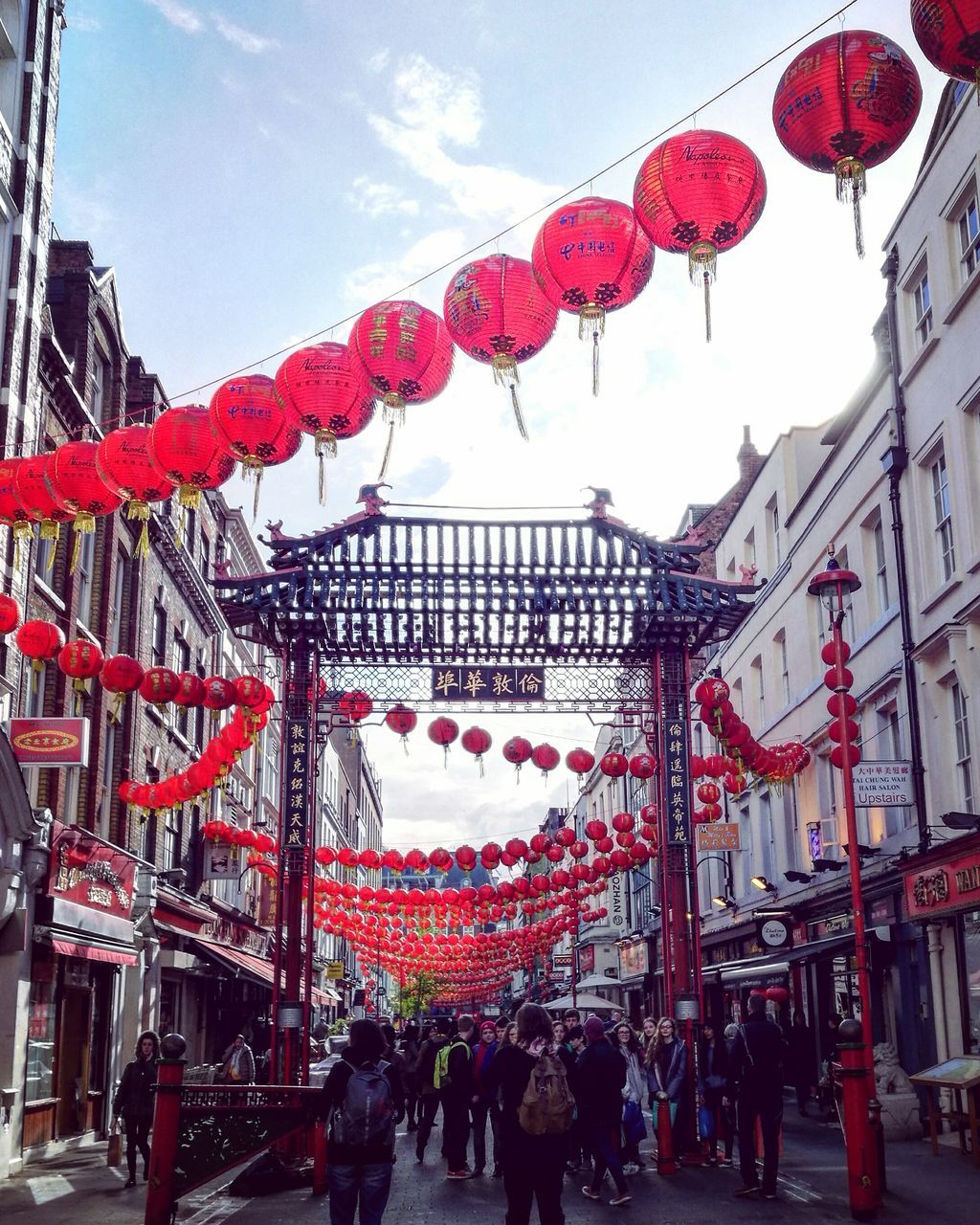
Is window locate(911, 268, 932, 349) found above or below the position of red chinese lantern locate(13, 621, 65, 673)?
above

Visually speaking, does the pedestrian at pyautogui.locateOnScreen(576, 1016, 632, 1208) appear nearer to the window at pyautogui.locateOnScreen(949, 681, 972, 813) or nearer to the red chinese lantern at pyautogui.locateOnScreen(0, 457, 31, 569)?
the red chinese lantern at pyautogui.locateOnScreen(0, 457, 31, 569)

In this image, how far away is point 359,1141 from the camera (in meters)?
8.16

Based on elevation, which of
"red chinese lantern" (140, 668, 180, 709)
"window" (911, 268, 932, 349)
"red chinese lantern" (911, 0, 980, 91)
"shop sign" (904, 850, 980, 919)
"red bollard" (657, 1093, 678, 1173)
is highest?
"window" (911, 268, 932, 349)

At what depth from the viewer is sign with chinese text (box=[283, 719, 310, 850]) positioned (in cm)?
1609

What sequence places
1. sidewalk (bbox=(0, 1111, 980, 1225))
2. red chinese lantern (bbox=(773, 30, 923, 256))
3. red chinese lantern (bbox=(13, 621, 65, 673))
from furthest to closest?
red chinese lantern (bbox=(13, 621, 65, 673)) → sidewalk (bbox=(0, 1111, 980, 1225)) → red chinese lantern (bbox=(773, 30, 923, 256))

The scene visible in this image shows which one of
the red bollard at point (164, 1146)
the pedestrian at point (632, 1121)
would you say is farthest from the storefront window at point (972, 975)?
the red bollard at point (164, 1146)

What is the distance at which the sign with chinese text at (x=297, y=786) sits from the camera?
52.8 ft

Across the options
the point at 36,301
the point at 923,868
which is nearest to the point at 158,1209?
the point at 923,868

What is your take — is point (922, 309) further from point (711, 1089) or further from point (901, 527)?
point (711, 1089)

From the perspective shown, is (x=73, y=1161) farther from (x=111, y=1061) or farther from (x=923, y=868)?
(x=923, y=868)

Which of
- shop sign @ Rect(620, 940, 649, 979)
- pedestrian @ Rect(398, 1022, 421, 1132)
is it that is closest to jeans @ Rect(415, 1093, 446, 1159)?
pedestrian @ Rect(398, 1022, 421, 1132)

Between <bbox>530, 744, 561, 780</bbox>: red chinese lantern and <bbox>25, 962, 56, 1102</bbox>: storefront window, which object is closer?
<bbox>25, 962, 56, 1102</bbox>: storefront window

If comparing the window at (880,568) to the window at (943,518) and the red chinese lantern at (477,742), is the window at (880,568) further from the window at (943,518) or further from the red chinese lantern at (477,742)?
the red chinese lantern at (477,742)

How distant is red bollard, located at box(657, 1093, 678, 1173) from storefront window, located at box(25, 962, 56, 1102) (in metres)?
8.73
